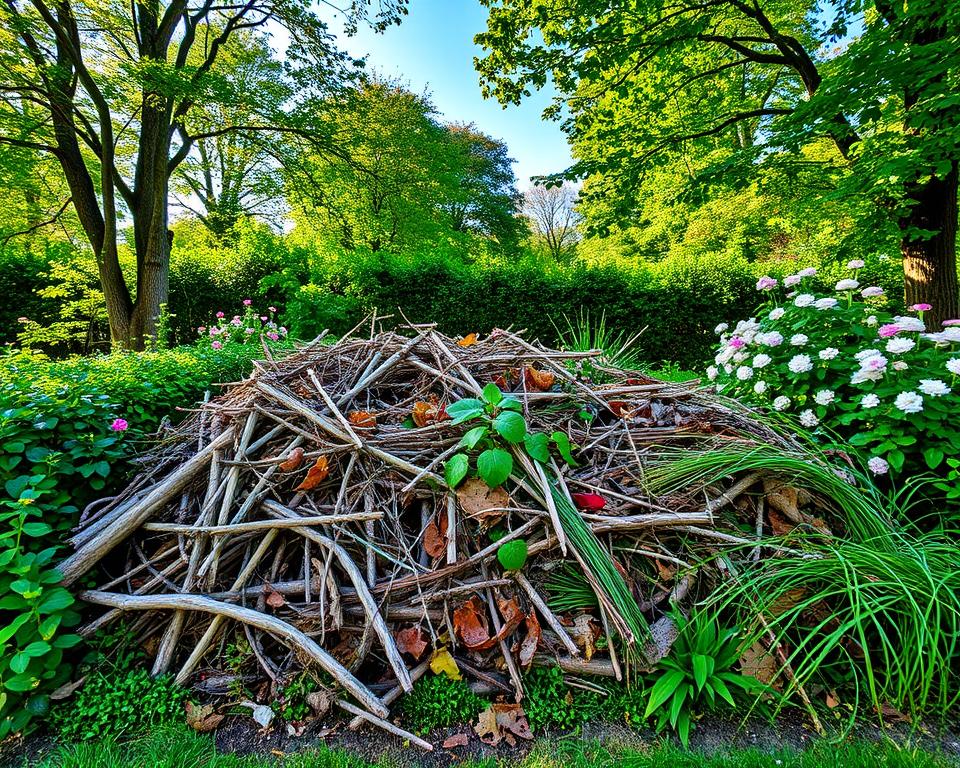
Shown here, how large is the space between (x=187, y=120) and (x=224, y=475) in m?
9.22

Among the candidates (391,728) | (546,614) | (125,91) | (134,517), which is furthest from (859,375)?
(125,91)

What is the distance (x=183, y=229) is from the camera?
61.8 feet

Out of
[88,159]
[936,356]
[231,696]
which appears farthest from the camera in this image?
[88,159]

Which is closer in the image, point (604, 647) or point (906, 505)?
point (604, 647)

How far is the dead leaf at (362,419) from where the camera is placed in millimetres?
2043

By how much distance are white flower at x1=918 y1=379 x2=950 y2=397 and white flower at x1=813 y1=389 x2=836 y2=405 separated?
1.17 ft

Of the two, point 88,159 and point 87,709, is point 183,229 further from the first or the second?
point 87,709

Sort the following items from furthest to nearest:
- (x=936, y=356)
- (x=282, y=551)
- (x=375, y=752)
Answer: (x=936, y=356), (x=282, y=551), (x=375, y=752)

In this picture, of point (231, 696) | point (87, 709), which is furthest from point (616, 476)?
point (87, 709)

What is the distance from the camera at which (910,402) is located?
207 cm

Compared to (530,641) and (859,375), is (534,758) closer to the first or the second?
(530,641)

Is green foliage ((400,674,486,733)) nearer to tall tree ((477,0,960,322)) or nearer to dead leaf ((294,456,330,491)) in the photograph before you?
dead leaf ((294,456,330,491))

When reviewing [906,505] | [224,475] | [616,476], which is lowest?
[906,505]

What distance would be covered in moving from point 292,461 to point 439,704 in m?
1.15
